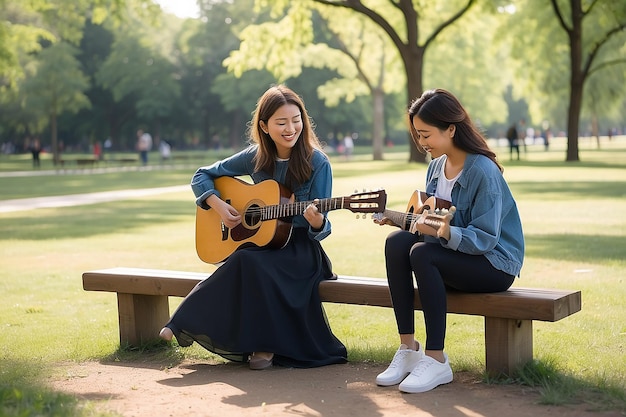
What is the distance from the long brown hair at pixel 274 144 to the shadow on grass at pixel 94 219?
8.36 m

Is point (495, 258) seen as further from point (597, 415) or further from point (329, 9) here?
point (329, 9)

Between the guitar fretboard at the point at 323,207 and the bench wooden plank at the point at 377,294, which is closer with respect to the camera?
the bench wooden plank at the point at 377,294

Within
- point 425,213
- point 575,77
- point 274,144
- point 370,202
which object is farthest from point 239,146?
point 425,213

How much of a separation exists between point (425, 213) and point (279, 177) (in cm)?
130

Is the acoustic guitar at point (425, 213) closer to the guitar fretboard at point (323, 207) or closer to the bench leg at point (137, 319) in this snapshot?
the guitar fretboard at point (323, 207)

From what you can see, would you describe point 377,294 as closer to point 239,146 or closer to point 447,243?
point 447,243

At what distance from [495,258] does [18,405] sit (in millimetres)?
2397

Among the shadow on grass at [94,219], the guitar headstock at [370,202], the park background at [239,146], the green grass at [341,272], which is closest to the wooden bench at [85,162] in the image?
the park background at [239,146]

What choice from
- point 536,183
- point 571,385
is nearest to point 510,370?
point 571,385

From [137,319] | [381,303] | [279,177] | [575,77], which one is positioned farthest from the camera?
[575,77]

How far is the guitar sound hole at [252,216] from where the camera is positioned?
5.82 metres

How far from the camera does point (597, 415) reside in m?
4.37

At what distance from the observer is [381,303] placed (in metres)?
5.36

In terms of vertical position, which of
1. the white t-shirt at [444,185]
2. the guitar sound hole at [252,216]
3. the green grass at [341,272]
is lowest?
the green grass at [341,272]
